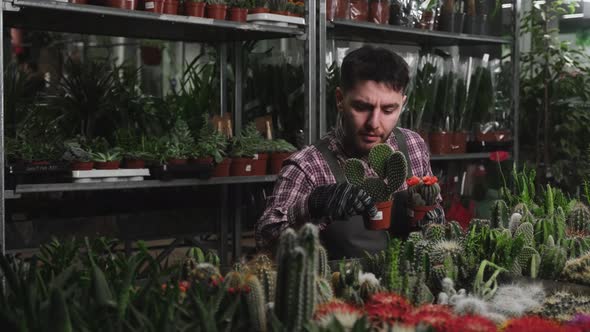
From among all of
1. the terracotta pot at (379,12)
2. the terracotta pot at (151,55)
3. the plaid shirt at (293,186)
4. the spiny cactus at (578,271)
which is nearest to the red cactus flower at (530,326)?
the spiny cactus at (578,271)

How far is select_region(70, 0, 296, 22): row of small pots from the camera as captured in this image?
3441 millimetres

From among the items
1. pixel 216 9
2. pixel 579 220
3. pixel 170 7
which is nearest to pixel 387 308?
pixel 579 220

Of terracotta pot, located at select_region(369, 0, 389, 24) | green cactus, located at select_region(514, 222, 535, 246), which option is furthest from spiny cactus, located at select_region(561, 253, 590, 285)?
terracotta pot, located at select_region(369, 0, 389, 24)

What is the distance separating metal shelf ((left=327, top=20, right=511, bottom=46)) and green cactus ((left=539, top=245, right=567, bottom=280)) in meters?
2.66

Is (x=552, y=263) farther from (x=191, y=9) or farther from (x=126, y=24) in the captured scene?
(x=126, y=24)

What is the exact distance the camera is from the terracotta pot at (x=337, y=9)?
13.6 ft

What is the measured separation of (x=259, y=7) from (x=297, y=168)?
65.4 inches

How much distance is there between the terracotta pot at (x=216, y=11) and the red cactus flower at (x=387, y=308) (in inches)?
109

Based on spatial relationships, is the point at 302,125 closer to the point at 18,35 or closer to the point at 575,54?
the point at 575,54

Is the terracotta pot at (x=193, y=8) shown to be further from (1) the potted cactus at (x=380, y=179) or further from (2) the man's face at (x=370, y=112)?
(1) the potted cactus at (x=380, y=179)

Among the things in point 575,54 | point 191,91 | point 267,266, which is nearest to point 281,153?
point 191,91

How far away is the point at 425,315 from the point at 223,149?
292cm

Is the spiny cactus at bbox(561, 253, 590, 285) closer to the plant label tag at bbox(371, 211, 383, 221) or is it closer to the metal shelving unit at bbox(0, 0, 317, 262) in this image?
the plant label tag at bbox(371, 211, 383, 221)

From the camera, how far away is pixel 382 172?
191cm
